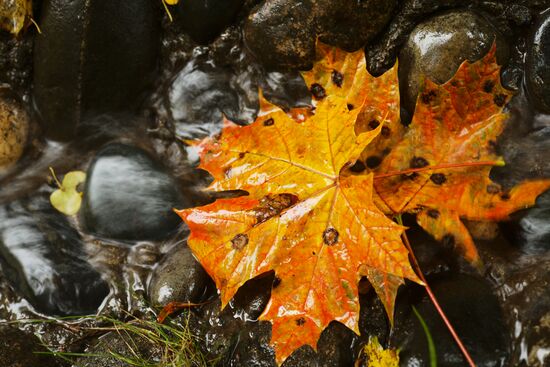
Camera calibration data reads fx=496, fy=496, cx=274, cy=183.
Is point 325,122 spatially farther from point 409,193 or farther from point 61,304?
point 61,304

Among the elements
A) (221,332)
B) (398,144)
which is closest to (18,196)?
(221,332)

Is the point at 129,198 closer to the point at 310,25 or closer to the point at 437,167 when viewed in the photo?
the point at 310,25

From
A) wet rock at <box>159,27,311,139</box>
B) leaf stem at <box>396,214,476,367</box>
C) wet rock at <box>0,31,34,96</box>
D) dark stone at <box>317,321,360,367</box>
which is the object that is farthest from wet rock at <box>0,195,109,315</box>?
leaf stem at <box>396,214,476,367</box>

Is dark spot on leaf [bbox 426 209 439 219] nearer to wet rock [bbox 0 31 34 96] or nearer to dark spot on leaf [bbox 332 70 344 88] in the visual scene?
dark spot on leaf [bbox 332 70 344 88]

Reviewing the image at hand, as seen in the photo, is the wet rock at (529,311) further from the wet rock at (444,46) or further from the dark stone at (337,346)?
the wet rock at (444,46)

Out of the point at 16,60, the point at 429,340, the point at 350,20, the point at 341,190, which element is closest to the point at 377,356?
the point at 429,340

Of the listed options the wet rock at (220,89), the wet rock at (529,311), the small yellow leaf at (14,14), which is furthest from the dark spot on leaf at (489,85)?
the small yellow leaf at (14,14)
